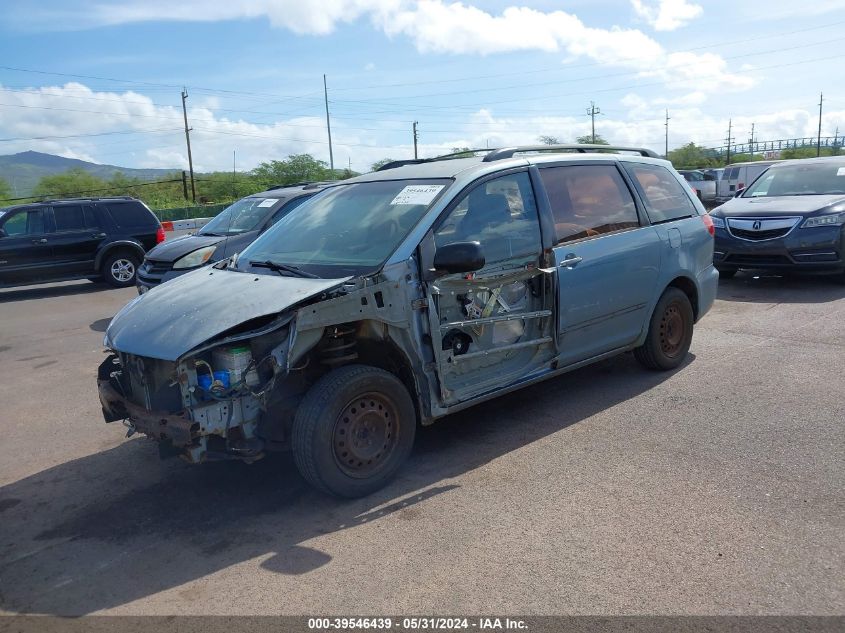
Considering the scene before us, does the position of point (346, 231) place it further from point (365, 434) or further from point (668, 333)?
point (668, 333)

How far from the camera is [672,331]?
6.38 meters

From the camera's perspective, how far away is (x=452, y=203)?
465cm

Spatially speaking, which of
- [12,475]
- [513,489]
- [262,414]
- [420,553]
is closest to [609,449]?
[513,489]

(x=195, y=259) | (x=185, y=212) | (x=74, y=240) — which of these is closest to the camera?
(x=195, y=259)

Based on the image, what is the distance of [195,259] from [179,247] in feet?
3.22

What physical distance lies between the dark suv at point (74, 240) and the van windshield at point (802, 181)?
37.0 feet

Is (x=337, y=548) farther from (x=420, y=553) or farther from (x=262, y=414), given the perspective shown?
(x=262, y=414)

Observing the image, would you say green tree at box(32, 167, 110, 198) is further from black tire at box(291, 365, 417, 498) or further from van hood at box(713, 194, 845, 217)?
black tire at box(291, 365, 417, 498)

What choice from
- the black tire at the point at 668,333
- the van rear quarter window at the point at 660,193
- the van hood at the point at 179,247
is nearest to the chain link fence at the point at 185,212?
the van hood at the point at 179,247

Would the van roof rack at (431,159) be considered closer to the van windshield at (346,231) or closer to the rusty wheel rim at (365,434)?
the van windshield at (346,231)

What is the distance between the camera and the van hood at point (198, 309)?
3852mm

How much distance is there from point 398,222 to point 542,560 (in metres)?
2.27

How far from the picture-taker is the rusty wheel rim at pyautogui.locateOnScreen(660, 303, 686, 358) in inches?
247

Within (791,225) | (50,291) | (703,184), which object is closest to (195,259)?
(50,291)
